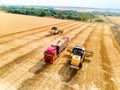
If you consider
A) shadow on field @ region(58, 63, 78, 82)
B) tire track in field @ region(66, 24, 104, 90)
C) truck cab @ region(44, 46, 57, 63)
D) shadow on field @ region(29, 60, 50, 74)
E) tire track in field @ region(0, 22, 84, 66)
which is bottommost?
tire track in field @ region(66, 24, 104, 90)

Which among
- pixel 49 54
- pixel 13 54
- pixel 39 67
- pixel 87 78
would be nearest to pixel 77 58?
pixel 87 78

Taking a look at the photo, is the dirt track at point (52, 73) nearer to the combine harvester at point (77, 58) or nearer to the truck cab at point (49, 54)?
the truck cab at point (49, 54)

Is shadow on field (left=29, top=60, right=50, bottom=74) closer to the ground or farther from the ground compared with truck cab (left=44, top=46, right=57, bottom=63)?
closer to the ground

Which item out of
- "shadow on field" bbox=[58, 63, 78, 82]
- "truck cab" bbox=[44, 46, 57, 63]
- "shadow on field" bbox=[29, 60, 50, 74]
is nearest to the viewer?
"shadow on field" bbox=[58, 63, 78, 82]

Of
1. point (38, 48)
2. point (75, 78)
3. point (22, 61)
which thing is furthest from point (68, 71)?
point (38, 48)

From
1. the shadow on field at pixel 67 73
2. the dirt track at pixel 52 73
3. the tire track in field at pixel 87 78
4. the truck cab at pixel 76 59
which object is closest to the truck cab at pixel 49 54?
the dirt track at pixel 52 73

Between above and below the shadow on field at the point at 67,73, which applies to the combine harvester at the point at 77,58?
above

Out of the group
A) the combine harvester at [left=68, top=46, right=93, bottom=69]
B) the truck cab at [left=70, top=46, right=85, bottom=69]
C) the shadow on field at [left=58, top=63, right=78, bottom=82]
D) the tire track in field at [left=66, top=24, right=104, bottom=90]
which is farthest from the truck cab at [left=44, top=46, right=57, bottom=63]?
the tire track in field at [left=66, top=24, right=104, bottom=90]

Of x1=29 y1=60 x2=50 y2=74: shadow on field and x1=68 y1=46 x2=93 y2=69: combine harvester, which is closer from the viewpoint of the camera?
x1=29 y1=60 x2=50 y2=74: shadow on field

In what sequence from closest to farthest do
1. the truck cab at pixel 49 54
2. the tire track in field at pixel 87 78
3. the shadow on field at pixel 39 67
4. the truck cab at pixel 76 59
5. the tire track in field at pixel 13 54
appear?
the tire track in field at pixel 87 78 → the shadow on field at pixel 39 67 → the truck cab at pixel 76 59 → the truck cab at pixel 49 54 → the tire track in field at pixel 13 54

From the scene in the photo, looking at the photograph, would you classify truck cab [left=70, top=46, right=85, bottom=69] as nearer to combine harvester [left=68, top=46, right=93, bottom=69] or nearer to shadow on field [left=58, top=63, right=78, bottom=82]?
combine harvester [left=68, top=46, right=93, bottom=69]

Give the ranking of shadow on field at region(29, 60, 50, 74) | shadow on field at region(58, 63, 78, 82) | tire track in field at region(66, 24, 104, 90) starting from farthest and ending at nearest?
shadow on field at region(29, 60, 50, 74)
shadow on field at region(58, 63, 78, 82)
tire track in field at region(66, 24, 104, 90)
